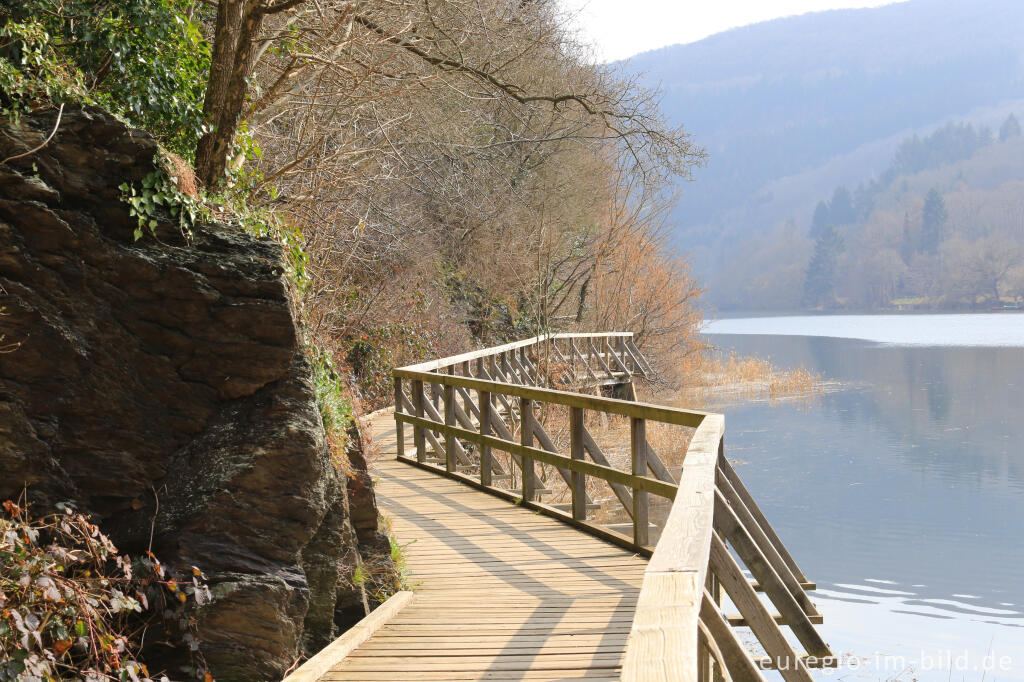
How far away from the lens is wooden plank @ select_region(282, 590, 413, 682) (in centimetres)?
452

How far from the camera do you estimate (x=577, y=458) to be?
7.29 meters

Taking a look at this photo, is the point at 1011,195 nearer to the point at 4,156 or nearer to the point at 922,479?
the point at 922,479

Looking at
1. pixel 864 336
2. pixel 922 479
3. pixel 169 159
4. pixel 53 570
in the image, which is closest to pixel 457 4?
pixel 169 159

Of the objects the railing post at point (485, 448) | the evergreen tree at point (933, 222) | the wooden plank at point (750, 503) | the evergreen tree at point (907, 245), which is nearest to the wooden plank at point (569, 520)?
the railing post at point (485, 448)

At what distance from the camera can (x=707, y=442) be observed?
4.57 meters

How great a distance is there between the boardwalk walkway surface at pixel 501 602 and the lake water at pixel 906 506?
7036 mm

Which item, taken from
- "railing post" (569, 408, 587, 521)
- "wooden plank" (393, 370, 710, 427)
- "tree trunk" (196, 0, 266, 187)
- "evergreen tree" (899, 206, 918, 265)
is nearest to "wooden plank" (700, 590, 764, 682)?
"wooden plank" (393, 370, 710, 427)

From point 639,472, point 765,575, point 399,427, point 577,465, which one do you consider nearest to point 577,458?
point 577,465

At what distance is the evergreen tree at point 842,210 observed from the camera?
137875 mm

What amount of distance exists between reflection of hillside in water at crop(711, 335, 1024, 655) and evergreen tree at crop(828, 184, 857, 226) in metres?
105

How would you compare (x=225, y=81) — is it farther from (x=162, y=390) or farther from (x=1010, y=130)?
(x=1010, y=130)

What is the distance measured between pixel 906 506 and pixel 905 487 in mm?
1671

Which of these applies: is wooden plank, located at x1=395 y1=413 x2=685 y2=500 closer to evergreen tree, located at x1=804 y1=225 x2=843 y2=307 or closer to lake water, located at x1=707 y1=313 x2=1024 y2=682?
lake water, located at x1=707 y1=313 x2=1024 y2=682

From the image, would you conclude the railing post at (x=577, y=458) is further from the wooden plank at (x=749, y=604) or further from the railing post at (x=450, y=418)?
the wooden plank at (x=749, y=604)
